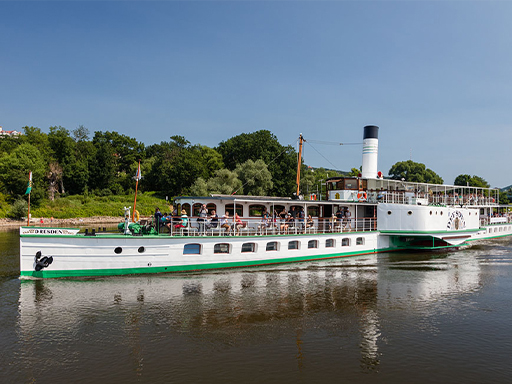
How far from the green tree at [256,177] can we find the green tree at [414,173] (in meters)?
71.9

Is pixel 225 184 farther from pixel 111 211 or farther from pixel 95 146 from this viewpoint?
pixel 95 146

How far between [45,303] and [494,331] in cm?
1758

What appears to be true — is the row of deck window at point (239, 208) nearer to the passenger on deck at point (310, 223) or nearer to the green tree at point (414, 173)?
the passenger on deck at point (310, 223)

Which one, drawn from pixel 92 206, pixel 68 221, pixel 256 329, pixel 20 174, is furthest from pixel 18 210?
pixel 256 329

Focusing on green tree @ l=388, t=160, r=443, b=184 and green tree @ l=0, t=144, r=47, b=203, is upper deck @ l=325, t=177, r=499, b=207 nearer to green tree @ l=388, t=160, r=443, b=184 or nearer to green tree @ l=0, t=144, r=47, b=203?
green tree @ l=0, t=144, r=47, b=203

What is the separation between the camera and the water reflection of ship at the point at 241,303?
1313cm

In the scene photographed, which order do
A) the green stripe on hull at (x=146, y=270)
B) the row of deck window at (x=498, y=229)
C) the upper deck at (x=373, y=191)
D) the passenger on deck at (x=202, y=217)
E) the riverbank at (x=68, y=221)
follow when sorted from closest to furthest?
the green stripe on hull at (x=146, y=270)
the passenger on deck at (x=202, y=217)
the upper deck at (x=373, y=191)
the row of deck window at (x=498, y=229)
the riverbank at (x=68, y=221)

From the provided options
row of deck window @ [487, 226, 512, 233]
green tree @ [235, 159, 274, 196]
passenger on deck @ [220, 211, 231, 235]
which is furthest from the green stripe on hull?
green tree @ [235, 159, 274, 196]

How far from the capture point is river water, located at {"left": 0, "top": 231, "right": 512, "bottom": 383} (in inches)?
415

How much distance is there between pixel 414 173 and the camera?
133 meters

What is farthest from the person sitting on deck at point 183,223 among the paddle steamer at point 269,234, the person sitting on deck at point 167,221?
the person sitting on deck at point 167,221

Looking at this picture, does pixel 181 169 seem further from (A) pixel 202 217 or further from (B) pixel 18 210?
(A) pixel 202 217

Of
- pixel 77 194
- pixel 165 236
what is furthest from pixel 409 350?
pixel 77 194

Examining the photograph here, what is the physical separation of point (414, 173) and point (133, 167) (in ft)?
309
